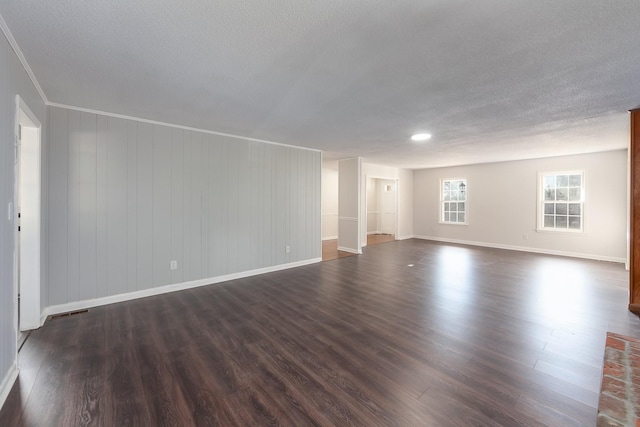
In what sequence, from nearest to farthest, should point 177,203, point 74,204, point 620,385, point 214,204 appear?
point 620,385
point 74,204
point 177,203
point 214,204

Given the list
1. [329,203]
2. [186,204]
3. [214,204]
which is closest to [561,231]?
[329,203]

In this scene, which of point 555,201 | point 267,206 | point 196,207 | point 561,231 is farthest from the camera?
point 555,201

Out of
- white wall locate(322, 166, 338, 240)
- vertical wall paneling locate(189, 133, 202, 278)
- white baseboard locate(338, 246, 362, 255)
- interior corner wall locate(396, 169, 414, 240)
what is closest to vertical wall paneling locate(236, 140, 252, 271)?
vertical wall paneling locate(189, 133, 202, 278)

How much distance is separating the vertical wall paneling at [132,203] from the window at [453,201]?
8.08 m

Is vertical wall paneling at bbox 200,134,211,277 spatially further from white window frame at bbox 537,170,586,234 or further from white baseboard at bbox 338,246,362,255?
white window frame at bbox 537,170,586,234

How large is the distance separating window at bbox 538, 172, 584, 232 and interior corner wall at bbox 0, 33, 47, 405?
29.3 feet

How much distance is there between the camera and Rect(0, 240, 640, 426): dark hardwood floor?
1.66 metres

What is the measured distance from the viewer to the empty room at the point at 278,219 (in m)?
1.67

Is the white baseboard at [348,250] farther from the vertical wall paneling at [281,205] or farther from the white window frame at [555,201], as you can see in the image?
the white window frame at [555,201]

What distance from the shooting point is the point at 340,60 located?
2.11 metres

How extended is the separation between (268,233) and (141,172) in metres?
2.19

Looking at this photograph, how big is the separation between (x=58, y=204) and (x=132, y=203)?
71cm

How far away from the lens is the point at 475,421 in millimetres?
1575

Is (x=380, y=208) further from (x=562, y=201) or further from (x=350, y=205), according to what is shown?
(x=562, y=201)
